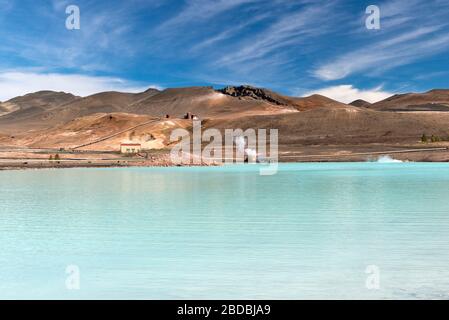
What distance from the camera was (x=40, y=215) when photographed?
75.4ft

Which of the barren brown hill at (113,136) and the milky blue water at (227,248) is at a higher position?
the barren brown hill at (113,136)

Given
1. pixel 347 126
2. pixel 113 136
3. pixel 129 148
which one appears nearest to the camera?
pixel 129 148

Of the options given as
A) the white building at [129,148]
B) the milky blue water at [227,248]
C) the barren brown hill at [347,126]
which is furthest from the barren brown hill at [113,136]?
the milky blue water at [227,248]

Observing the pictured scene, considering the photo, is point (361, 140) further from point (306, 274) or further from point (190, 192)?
point (306, 274)

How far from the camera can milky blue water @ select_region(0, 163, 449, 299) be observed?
11.2 meters

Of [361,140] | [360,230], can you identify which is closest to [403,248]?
[360,230]

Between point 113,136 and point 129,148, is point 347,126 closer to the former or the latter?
point 129,148

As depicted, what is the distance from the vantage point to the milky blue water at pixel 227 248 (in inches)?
441

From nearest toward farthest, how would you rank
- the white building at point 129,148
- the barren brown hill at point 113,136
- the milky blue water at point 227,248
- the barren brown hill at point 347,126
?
the milky blue water at point 227,248 < the white building at point 129,148 < the barren brown hill at point 347,126 < the barren brown hill at point 113,136

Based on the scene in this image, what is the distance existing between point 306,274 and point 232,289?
2.03 meters

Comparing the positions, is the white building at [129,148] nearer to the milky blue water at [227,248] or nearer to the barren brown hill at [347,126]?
the barren brown hill at [347,126]

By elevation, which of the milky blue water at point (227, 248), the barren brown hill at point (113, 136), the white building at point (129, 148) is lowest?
the milky blue water at point (227, 248)

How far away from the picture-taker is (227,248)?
15453 mm

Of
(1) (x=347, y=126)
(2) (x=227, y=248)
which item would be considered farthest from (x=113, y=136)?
(2) (x=227, y=248)
